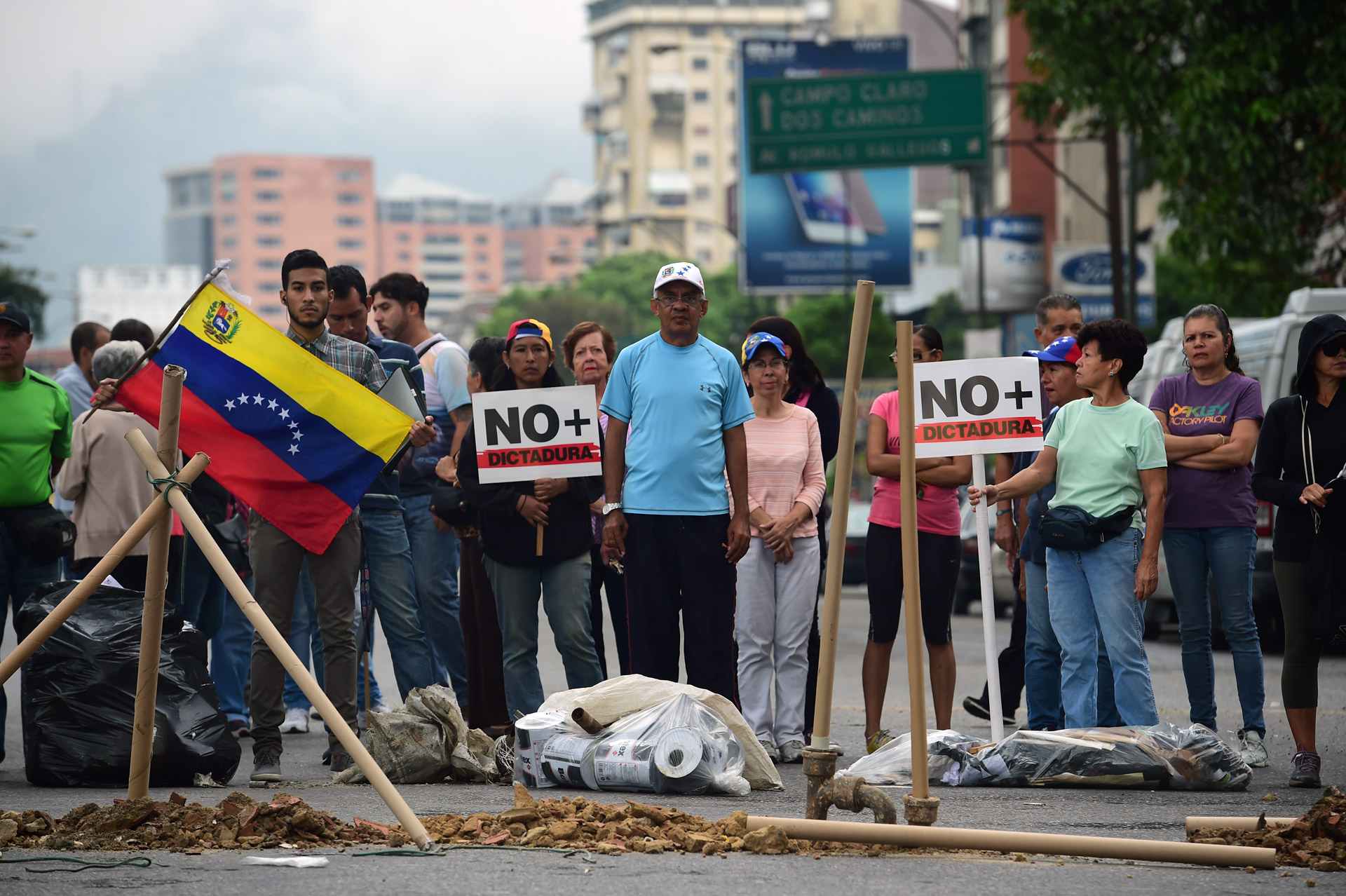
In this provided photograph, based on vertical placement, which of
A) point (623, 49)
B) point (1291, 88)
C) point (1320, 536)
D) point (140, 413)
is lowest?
point (1320, 536)

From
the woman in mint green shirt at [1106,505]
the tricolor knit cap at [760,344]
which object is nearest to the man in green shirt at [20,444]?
the tricolor knit cap at [760,344]

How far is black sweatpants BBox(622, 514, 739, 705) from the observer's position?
7.77 m

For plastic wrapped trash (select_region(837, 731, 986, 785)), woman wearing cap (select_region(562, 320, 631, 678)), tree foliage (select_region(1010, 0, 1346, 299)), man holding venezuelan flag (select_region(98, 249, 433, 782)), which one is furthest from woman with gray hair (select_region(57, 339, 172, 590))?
tree foliage (select_region(1010, 0, 1346, 299))

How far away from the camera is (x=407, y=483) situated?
29.4 ft

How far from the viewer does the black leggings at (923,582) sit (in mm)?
8406

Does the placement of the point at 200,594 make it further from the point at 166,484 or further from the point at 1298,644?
the point at 1298,644

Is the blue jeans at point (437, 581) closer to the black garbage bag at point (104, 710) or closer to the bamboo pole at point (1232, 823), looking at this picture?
the black garbage bag at point (104, 710)

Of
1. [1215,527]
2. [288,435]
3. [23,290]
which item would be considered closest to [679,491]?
[288,435]

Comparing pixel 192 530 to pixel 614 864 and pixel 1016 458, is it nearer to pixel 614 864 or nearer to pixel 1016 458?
pixel 614 864

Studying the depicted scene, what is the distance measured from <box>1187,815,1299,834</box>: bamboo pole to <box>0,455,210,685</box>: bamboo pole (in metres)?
3.53

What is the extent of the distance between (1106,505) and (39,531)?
4.91 meters

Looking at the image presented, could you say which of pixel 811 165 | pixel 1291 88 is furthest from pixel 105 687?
pixel 811 165

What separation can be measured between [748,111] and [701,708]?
23.3m

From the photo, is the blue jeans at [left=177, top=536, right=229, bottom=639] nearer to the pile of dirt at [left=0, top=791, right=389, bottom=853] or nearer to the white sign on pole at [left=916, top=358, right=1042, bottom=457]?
the pile of dirt at [left=0, top=791, right=389, bottom=853]
